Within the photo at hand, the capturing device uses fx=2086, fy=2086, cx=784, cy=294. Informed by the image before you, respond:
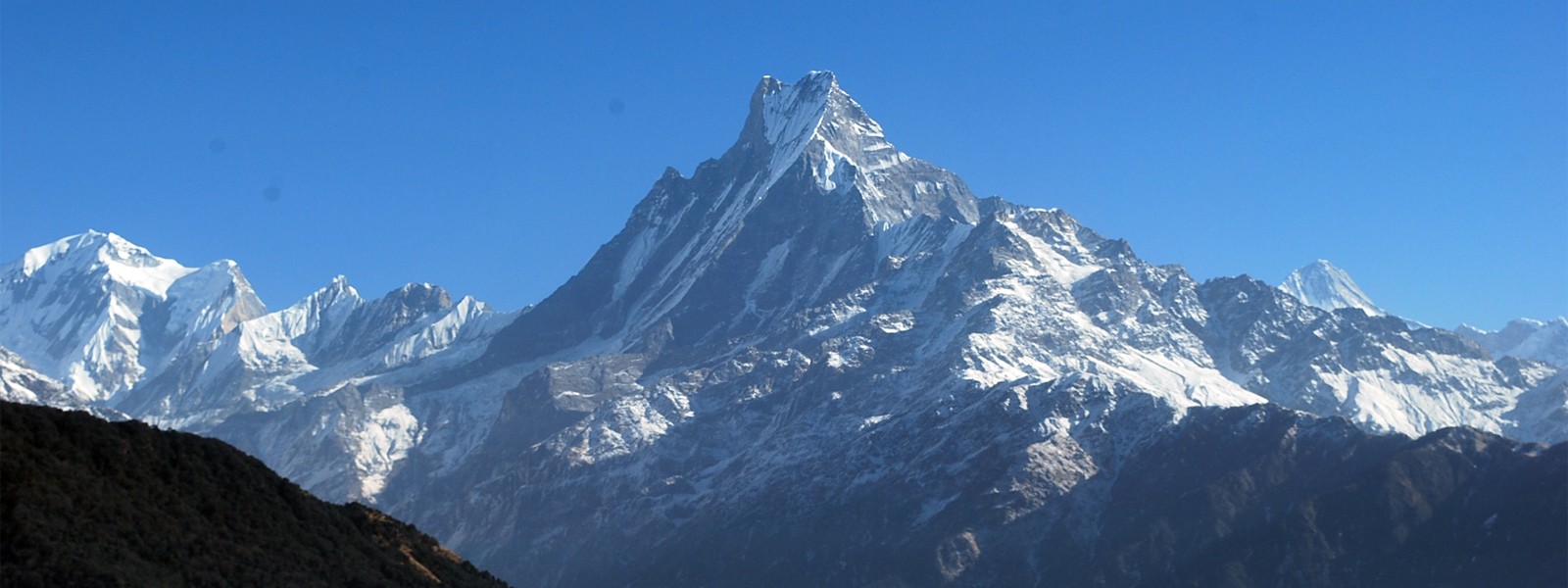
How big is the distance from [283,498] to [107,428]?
58.3 ft

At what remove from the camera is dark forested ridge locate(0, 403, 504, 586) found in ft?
A: 367

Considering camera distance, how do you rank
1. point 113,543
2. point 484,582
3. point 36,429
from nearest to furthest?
point 113,543, point 36,429, point 484,582

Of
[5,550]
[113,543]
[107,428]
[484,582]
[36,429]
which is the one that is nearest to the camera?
[5,550]

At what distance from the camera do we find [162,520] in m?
127

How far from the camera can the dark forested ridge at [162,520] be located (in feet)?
367

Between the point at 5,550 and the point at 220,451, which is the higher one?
the point at 220,451

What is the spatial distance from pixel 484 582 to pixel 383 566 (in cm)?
1833

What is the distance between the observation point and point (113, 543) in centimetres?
11800

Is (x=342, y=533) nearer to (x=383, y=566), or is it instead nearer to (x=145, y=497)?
(x=383, y=566)

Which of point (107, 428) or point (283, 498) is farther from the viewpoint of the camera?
point (283, 498)

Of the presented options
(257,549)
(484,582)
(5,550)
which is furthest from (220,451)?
(5,550)

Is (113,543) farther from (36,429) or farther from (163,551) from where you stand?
(36,429)

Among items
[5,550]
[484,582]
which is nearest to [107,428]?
[5,550]

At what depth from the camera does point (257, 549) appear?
134 m
